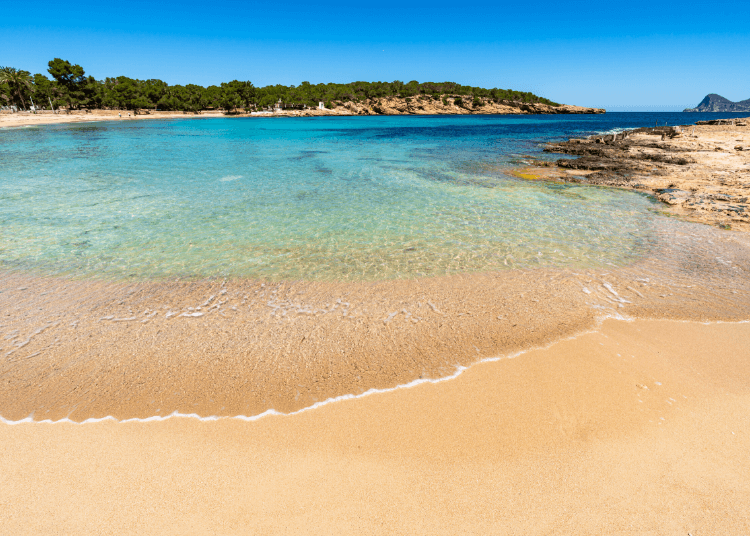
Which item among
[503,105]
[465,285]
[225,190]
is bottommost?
[465,285]

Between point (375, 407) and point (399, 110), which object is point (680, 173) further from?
point (399, 110)

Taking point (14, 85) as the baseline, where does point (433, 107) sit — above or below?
above

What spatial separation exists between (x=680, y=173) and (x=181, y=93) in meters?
149

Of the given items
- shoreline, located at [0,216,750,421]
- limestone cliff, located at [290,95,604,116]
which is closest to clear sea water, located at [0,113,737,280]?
shoreline, located at [0,216,750,421]

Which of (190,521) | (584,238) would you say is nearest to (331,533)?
(190,521)

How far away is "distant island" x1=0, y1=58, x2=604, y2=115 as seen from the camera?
94500 mm

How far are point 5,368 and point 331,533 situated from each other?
5.34 meters

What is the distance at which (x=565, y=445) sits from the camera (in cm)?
366

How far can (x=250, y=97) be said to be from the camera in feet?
458

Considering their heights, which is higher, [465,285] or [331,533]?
[465,285]

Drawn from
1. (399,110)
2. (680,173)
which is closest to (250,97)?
(399,110)

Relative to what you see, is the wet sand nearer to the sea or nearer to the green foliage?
the sea

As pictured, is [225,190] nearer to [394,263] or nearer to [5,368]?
[394,263]

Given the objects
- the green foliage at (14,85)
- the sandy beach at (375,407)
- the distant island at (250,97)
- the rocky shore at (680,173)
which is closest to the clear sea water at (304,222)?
the sandy beach at (375,407)
